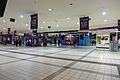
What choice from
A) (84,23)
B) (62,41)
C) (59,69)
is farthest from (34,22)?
(62,41)

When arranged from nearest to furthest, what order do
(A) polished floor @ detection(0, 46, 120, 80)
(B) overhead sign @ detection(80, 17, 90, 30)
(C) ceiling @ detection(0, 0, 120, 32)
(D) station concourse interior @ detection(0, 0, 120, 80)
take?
1. (A) polished floor @ detection(0, 46, 120, 80)
2. (D) station concourse interior @ detection(0, 0, 120, 80)
3. (C) ceiling @ detection(0, 0, 120, 32)
4. (B) overhead sign @ detection(80, 17, 90, 30)

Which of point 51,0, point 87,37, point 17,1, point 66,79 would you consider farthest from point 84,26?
point 87,37

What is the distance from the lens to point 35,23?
917cm

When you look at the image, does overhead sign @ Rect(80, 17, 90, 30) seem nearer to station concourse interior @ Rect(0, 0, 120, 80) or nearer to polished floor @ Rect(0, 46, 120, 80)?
station concourse interior @ Rect(0, 0, 120, 80)

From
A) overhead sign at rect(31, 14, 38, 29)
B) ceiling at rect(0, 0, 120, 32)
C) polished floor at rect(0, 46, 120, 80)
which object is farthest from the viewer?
overhead sign at rect(31, 14, 38, 29)

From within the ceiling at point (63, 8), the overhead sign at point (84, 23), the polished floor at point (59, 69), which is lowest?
the polished floor at point (59, 69)

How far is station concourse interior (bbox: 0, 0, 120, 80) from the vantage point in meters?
5.06

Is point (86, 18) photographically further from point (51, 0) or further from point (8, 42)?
point (8, 42)

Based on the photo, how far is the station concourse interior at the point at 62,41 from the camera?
16.6 feet

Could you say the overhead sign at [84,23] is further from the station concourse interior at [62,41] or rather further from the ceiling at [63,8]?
the ceiling at [63,8]

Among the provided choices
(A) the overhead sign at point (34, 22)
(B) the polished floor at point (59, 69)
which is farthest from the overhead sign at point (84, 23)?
(A) the overhead sign at point (34, 22)

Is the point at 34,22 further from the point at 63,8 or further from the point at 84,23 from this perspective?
the point at 84,23

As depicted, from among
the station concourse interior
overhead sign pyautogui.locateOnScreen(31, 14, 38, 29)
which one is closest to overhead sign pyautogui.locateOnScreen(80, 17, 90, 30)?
the station concourse interior

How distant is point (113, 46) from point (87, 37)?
1439 centimetres
